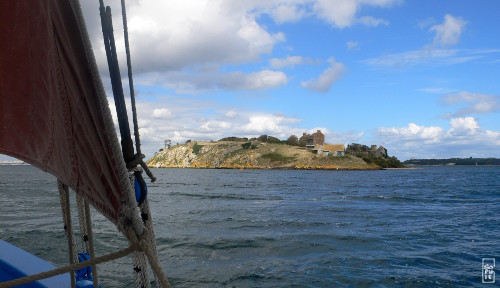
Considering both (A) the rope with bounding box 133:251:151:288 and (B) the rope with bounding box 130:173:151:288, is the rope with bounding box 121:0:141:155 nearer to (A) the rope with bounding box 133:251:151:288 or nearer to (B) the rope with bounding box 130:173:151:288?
(B) the rope with bounding box 130:173:151:288

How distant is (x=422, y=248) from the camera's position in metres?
18.1

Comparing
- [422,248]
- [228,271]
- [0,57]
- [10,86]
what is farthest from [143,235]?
[422,248]

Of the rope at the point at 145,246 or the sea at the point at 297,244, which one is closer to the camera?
the rope at the point at 145,246

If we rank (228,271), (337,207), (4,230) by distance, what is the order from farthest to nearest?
(337,207) < (4,230) < (228,271)

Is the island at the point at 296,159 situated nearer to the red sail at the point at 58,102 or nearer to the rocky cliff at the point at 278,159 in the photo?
the rocky cliff at the point at 278,159

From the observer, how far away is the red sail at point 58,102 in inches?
126

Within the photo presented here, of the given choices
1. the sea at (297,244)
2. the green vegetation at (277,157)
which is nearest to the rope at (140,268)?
the sea at (297,244)

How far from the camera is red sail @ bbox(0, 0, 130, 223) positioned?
126 inches

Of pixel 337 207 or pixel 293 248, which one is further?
pixel 337 207

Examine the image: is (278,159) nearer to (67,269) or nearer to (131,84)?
(131,84)

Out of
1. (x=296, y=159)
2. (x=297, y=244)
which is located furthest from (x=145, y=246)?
(x=296, y=159)

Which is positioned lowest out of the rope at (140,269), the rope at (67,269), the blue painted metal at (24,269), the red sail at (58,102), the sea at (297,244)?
the sea at (297,244)

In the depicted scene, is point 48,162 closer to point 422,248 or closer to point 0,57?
point 0,57

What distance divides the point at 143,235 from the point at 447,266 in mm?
14946
